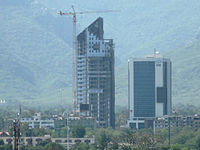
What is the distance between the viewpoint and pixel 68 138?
196500 millimetres

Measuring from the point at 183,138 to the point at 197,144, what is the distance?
930 inches

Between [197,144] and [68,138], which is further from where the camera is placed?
[68,138]

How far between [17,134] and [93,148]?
3671 inches

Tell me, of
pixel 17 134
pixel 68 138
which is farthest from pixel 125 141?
pixel 17 134

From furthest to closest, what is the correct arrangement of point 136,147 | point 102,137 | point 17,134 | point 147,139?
point 102,137, point 147,139, point 136,147, point 17,134

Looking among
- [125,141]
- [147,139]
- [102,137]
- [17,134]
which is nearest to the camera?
[17,134]

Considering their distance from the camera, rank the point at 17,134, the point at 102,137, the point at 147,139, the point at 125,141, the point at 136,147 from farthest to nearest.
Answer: the point at 102,137 → the point at 125,141 → the point at 147,139 → the point at 136,147 → the point at 17,134

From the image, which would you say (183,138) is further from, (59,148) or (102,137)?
(59,148)

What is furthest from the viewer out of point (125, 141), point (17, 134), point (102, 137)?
point (102, 137)

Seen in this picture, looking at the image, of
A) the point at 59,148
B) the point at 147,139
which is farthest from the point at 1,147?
the point at 147,139

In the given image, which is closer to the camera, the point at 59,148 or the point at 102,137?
the point at 59,148

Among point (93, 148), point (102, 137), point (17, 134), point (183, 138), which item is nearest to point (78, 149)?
point (93, 148)

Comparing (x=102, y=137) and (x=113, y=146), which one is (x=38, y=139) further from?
(x=113, y=146)

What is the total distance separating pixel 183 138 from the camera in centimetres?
19712
